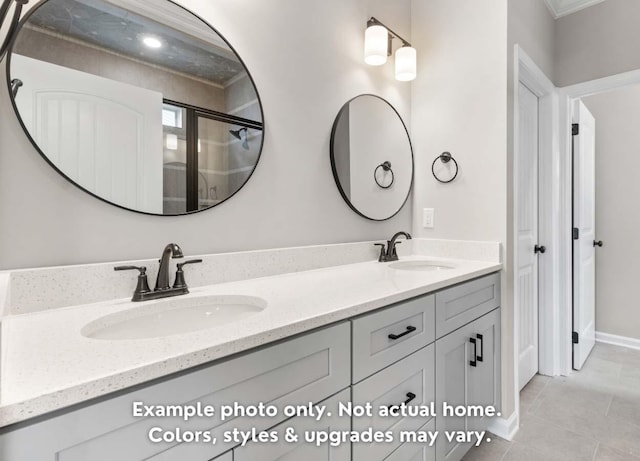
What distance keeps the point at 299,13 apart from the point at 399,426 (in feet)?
5.65

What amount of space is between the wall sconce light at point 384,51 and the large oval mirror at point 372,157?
0.18 metres

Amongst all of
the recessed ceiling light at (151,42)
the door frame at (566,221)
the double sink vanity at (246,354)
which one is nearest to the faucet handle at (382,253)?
the double sink vanity at (246,354)

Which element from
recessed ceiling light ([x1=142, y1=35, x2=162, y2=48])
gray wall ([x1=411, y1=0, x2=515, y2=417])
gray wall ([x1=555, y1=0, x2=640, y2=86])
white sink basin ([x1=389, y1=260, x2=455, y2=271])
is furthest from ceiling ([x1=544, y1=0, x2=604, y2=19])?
recessed ceiling light ([x1=142, y1=35, x2=162, y2=48])

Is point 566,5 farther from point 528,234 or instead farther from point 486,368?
point 486,368

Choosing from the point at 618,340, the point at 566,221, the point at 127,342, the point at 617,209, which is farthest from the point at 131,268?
the point at 618,340

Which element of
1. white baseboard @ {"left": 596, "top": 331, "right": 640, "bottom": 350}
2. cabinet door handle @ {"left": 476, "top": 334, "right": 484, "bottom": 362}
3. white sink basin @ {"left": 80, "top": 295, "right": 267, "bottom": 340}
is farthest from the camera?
white baseboard @ {"left": 596, "top": 331, "right": 640, "bottom": 350}

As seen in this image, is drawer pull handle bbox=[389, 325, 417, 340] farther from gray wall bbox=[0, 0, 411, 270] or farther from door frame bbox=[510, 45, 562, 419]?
door frame bbox=[510, 45, 562, 419]

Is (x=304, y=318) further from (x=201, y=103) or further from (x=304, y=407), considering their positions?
(x=201, y=103)

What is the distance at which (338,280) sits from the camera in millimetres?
1302

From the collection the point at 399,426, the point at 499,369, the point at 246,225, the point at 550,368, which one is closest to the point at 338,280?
the point at 246,225

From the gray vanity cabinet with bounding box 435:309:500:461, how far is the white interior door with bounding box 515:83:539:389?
0.62 metres

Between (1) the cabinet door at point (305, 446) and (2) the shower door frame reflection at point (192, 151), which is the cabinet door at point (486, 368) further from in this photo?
(2) the shower door frame reflection at point (192, 151)

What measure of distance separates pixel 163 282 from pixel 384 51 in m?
1.55

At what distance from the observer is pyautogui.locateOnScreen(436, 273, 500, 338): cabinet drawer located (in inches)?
51.7
